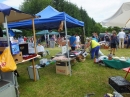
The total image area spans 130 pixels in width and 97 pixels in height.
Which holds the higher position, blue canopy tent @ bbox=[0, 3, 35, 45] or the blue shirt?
blue canopy tent @ bbox=[0, 3, 35, 45]

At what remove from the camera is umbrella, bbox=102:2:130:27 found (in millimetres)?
3287

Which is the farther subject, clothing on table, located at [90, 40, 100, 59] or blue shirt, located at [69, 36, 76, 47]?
blue shirt, located at [69, 36, 76, 47]

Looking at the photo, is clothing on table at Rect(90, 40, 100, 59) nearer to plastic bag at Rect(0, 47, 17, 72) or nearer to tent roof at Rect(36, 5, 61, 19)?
tent roof at Rect(36, 5, 61, 19)

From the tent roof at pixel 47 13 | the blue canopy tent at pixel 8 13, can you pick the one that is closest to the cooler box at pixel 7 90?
the blue canopy tent at pixel 8 13

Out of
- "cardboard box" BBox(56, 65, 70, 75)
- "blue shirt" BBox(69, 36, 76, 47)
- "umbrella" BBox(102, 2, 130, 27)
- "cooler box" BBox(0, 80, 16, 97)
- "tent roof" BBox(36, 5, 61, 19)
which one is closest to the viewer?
"cooler box" BBox(0, 80, 16, 97)

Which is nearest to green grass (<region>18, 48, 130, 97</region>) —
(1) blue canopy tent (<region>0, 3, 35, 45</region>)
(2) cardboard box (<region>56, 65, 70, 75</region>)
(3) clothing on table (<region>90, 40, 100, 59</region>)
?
(2) cardboard box (<region>56, 65, 70, 75</region>)

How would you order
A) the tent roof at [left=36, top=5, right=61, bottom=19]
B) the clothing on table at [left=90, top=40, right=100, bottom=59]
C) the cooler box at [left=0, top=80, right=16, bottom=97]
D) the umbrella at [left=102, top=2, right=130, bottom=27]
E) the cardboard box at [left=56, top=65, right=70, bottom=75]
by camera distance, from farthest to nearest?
the clothing on table at [left=90, top=40, right=100, bottom=59] < the tent roof at [left=36, top=5, right=61, bottom=19] < the cardboard box at [left=56, top=65, right=70, bottom=75] < the umbrella at [left=102, top=2, right=130, bottom=27] < the cooler box at [left=0, top=80, right=16, bottom=97]

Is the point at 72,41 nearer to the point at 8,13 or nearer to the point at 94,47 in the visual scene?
the point at 94,47

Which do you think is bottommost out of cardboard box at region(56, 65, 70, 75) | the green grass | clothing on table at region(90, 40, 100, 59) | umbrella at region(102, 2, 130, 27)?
the green grass

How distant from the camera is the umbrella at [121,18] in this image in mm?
3287

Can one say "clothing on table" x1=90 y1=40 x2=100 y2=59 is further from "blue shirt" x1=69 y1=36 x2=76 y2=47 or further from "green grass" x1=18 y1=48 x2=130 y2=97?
"green grass" x1=18 y1=48 x2=130 y2=97

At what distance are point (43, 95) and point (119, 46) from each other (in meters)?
9.94

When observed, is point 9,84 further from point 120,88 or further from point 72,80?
point 120,88

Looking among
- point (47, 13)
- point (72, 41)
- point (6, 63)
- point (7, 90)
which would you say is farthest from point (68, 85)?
point (72, 41)
